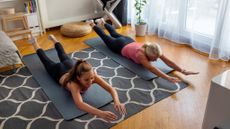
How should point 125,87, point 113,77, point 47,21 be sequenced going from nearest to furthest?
1. point 125,87
2. point 113,77
3. point 47,21

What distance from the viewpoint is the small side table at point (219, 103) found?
4.18ft

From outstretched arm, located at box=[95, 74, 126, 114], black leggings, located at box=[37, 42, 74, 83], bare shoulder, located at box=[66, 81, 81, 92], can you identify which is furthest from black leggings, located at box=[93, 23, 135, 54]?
bare shoulder, located at box=[66, 81, 81, 92]

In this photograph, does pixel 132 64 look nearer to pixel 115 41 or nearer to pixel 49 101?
pixel 115 41

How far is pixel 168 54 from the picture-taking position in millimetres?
3252

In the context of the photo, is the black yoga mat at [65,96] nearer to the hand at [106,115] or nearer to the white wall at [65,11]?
the hand at [106,115]

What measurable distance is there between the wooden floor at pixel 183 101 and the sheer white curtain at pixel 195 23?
0.16 m

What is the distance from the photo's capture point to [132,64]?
2943 millimetres

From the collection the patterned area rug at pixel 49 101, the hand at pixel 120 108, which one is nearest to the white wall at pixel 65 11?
Result: the patterned area rug at pixel 49 101

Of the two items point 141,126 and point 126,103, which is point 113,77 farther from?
point 141,126

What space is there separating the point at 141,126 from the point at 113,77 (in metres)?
0.84

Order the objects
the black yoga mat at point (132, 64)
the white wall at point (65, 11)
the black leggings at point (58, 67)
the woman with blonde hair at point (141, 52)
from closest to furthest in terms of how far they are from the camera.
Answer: the black leggings at point (58, 67), the woman with blonde hair at point (141, 52), the black yoga mat at point (132, 64), the white wall at point (65, 11)

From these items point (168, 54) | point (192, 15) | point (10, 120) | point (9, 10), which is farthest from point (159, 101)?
point (9, 10)

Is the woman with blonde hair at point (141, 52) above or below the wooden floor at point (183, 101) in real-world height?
above

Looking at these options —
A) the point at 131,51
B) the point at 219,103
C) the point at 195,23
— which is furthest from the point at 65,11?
the point at 219,103
